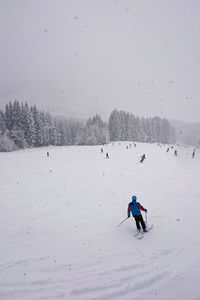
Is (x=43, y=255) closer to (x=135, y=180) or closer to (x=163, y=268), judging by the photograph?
(x=163, y=268)

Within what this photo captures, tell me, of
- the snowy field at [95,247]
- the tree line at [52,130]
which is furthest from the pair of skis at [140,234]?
the tree line at [52,130]

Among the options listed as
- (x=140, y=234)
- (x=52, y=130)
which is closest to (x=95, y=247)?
(x=140, y=234)

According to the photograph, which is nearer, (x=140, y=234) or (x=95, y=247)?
(x=95, y=247)

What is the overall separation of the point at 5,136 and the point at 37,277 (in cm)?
5305

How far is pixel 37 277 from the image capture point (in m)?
4.41

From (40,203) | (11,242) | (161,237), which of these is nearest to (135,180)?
(161,237)

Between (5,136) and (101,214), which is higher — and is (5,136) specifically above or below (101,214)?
above

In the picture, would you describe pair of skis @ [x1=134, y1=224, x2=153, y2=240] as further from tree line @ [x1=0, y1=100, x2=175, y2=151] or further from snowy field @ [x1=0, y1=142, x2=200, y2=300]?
tree line @ [x1=0, y1=100, x2=175, y2=151]

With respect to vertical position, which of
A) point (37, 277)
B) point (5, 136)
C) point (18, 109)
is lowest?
point (37, 277)

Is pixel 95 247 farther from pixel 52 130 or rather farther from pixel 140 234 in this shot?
pixel 52 130

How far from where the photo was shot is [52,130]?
6278 cm

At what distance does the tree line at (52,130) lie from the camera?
5228 cm

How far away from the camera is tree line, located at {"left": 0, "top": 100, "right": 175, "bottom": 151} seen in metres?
52.3

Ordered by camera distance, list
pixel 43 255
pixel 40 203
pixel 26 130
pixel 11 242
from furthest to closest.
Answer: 1. pixel 26 130
2. pixel 40 203
3. pixel 11 242
4. pixel 43 255
